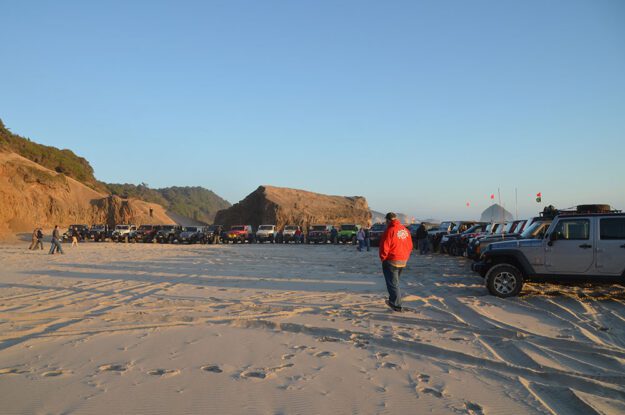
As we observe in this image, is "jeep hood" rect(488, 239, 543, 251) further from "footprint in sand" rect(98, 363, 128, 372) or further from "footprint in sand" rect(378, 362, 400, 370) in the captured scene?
"footprint in sand" rect(98, 363, 128, 372)

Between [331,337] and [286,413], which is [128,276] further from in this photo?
[286,413]

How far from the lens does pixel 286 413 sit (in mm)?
3727

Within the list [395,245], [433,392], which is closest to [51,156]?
[395,245]

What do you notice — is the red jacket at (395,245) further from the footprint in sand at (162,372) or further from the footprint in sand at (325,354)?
the footprint in sand at (162,372)

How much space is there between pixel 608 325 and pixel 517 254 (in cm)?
290

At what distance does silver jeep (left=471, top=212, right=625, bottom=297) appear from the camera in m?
9.43

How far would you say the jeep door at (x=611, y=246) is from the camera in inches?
368

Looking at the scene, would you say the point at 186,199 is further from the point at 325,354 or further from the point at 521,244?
the point at 325,354

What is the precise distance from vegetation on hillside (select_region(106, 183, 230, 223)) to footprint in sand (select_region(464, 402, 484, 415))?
12456cm

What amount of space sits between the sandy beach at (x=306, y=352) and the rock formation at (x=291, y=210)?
48860 mm

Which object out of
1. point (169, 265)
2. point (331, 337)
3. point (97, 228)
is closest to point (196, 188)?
point (97, 228)

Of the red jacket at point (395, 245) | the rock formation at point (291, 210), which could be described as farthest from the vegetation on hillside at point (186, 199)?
the red jacket at point (395, 245)

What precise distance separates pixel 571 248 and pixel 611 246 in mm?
702

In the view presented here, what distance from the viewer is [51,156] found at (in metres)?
74.2
